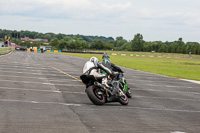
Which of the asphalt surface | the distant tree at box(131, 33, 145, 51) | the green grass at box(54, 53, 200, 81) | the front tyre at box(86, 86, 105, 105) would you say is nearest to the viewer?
the asphalt surface

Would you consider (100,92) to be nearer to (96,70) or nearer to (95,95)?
(95,95)

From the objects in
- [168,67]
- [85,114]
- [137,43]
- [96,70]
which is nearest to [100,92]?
[96,70]

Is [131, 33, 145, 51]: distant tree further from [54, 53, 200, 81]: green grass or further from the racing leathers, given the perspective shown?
the racing leathers

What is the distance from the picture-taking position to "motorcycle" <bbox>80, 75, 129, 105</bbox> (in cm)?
1002

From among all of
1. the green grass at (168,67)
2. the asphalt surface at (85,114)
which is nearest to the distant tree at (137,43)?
the green grass at (168,67)

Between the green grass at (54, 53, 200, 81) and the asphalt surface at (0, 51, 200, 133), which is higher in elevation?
the asphalt surface at (0, 51, 200, 133)

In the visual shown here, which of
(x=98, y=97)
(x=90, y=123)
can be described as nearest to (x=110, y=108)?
(x=98, y=97)

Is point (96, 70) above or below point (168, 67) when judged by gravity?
above

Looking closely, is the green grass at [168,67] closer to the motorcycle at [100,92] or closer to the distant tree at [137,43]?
the motorcycle at [100,92]

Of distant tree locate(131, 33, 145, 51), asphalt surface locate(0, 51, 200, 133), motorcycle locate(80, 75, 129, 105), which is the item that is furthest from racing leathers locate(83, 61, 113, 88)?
distant tree locate(131, 33, 145, 51)

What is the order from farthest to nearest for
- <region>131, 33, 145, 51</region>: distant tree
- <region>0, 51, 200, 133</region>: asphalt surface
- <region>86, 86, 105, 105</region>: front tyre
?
<region>131, 33, 145, 51</region>: distant tree
<region>86, 86, 105, 105</region>: front tyre
<region>0, 51, 200, 133</region>: asphalt surface

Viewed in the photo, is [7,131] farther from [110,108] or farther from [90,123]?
[110,108]

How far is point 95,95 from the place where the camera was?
10070mm

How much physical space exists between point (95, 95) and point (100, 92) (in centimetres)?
28
